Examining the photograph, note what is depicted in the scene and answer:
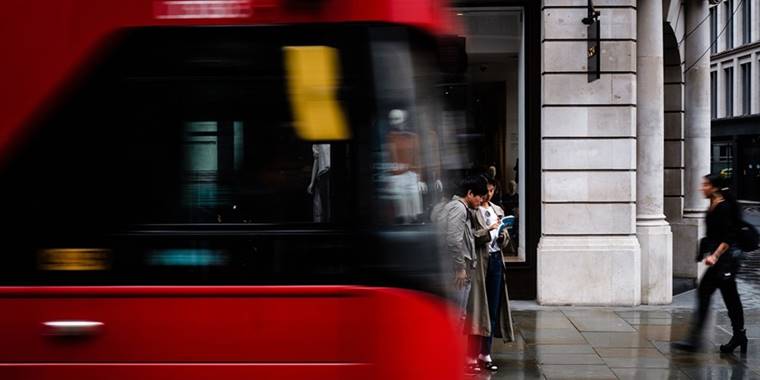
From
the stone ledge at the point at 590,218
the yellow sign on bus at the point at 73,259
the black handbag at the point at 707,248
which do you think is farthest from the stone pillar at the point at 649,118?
the yellow sign on bus at the point at 73,259

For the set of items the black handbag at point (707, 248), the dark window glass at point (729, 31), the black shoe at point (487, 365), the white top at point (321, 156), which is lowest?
the black shoe at point (487, 365)

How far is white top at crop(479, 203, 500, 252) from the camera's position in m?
8.95

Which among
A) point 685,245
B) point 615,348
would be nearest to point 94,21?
point 615,348

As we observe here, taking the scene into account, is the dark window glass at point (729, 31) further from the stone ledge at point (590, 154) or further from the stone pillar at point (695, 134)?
the stone ledge at point (590, 154)

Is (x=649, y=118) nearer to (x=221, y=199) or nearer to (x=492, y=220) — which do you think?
(x=492, y=220)

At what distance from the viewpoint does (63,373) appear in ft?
14.8

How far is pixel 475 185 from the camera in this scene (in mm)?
8633

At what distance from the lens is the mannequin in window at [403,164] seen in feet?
15.0

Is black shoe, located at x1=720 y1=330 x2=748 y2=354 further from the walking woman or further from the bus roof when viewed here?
the bus roof

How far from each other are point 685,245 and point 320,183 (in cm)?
1320

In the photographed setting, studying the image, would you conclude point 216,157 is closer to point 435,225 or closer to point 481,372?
point 435,225

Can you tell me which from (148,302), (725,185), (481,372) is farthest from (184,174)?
(725,185)

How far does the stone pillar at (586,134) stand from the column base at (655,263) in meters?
0.39

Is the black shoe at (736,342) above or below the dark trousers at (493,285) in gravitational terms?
below
